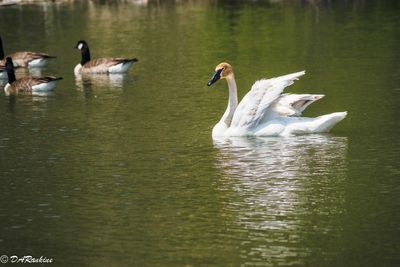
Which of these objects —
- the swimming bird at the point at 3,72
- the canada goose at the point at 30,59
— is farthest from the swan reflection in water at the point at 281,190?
the canada goose at the point at 30,59

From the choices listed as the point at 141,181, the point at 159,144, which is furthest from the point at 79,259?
the point at 159,144

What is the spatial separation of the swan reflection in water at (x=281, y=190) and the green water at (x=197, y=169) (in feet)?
0.09

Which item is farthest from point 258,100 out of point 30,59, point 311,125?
point 30,59

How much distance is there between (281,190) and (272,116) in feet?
15.3

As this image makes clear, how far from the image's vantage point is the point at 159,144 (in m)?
21.1

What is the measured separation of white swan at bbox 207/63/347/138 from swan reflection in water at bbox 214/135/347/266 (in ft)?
0.66

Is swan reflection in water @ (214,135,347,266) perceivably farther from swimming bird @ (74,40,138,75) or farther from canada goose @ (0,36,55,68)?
canada goose @ (0,36,55,68)

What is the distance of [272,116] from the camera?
2183 cm

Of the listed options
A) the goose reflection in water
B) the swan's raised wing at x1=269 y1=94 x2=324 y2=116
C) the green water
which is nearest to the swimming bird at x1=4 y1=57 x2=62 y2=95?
the green water

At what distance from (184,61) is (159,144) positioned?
491 inches

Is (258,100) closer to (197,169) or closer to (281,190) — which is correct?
(197,169)

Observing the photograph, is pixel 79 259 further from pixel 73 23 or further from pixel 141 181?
pixel 73 23

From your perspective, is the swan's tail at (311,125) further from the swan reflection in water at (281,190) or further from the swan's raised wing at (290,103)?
the swan's raised wing at (290,103)

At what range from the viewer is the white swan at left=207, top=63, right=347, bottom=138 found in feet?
70.2
